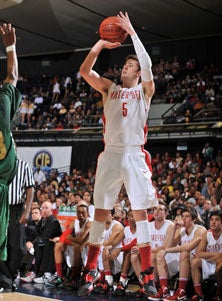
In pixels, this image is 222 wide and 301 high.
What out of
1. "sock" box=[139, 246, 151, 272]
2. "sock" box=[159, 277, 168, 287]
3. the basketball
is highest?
the basketball

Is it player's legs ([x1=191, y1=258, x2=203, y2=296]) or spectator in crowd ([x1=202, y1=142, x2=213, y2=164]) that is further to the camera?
spectator in crowd ([x1=202, y1=142, x2=213, y2=164])

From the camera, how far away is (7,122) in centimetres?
394

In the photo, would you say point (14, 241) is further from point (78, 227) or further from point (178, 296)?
point (178, 296)

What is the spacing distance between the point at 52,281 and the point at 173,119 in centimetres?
1029

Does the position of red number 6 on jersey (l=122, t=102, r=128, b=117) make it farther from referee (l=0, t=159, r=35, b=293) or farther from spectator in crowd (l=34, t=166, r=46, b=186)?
spectator in crowd (l=34, t=166, r=46, b=186)

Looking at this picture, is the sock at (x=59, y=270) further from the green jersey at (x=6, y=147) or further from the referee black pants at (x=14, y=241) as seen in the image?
the green jersey at (x=6, y=147)

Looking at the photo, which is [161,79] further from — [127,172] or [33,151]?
[127,172]

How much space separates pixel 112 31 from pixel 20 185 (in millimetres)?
2930

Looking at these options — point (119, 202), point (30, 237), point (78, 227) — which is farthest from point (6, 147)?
point (119, 202)

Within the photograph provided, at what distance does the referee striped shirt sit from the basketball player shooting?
2114mm

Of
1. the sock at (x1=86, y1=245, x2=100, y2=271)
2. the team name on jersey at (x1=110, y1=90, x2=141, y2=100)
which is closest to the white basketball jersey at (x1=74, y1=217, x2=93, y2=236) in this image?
the sock at (x1=86, y1=245, x2=100, y2=271)

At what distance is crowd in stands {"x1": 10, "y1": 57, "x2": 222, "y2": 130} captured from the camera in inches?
756

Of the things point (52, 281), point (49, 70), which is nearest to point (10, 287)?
point (52, 281)

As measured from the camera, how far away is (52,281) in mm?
9242
